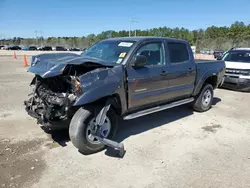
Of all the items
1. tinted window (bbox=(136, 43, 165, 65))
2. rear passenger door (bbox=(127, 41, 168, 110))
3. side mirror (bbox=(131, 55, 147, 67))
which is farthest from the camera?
tinted window (bbox=(136, 43, 165, 65))

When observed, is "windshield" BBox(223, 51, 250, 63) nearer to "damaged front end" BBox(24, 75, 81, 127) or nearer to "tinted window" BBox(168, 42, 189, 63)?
"tinted window" BBox(168, 42, 189, 63)

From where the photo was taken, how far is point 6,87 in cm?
897

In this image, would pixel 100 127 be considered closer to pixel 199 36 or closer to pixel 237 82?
pixel 237 82

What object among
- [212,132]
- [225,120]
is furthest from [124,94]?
[225,120]

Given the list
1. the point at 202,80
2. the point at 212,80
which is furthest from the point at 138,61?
the point at 212,80

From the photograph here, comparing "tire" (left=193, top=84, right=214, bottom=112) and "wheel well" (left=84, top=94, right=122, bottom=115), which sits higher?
"wheel well" (left=84, top=94, right=122, bottom=115)

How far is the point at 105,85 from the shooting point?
147 inches

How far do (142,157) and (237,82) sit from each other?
725 cm

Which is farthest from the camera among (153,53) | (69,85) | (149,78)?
(153,53)

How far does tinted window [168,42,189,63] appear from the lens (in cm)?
513

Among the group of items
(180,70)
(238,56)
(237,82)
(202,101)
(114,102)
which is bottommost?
(202,101)

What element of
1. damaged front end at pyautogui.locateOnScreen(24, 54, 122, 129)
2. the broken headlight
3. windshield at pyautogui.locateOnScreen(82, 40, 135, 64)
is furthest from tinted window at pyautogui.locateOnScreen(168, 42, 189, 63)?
the broken headlight

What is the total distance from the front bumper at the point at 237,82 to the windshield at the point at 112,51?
664cm

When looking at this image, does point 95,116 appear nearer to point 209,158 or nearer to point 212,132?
point 209,158
